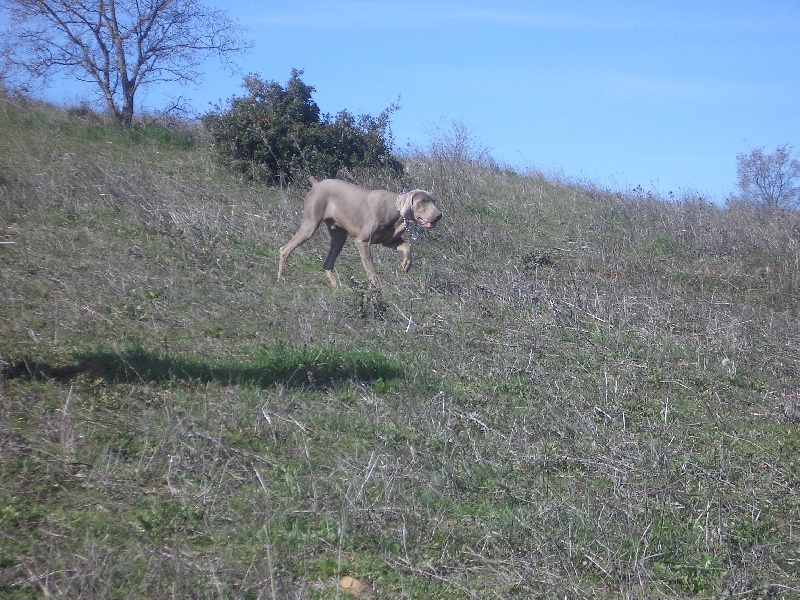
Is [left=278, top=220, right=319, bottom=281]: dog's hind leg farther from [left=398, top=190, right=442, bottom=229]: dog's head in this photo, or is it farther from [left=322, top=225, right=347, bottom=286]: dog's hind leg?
[left=398, top=190, right=442, bottom=229]: dog's head

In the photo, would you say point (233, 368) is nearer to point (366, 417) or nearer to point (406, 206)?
point (366, 417)

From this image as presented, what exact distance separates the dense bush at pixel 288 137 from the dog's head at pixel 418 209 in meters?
4.34

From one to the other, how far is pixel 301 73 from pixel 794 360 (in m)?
9.78

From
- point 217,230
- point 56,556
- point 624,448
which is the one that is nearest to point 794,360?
point 624,448

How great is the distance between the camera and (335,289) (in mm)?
9711

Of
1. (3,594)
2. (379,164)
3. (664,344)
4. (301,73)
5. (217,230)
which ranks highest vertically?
(301,73)

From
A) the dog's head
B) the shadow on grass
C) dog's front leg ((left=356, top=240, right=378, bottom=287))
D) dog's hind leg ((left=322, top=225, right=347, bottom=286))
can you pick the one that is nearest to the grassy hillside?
the shadow on grass

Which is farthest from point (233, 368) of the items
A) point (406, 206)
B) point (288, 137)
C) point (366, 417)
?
point (288, 137)

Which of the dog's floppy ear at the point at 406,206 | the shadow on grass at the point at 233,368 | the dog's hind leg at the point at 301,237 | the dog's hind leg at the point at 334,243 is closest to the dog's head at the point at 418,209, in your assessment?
the dog's floppy ear at the point at 406,206

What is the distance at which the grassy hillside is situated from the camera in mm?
4316

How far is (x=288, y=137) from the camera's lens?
14.4 m

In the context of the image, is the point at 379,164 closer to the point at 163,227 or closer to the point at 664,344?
the point at 163,227

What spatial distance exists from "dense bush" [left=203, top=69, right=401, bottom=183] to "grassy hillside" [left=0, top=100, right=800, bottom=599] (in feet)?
7.91

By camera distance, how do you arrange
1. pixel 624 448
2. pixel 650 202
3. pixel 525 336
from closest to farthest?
pixel 624 448 → pixel 525 336 → pixel 650 202
